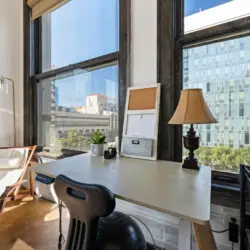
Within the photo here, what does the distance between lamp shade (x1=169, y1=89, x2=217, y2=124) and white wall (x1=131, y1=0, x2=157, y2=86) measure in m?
0.52

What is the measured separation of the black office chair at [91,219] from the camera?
30.1 inches

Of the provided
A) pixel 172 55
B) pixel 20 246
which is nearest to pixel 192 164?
pixel 172 55

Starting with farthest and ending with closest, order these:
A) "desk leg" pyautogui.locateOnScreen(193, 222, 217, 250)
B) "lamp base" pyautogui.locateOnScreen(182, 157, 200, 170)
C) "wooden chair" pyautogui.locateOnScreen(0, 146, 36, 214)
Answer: "wooden chair" pyautogui.locateOnScreen(0, 146, 36, 214), "lamp base" pyautogui.locateOnScreen(182, 157, 200, 170), "desk leg" pyautogui.locateOnScreen(193, 222, 217, 250)

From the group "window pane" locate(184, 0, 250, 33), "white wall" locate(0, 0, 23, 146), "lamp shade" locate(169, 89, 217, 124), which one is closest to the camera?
"lamp shade" locate(169, 89, 217, 124)

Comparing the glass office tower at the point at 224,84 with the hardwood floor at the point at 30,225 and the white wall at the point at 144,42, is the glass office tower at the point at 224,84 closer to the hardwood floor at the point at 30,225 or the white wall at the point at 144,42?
the white wall at the point at 144,42

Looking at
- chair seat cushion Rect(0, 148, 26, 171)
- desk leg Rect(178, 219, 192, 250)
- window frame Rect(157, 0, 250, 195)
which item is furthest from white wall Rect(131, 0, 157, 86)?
chair seat cushion Rect(0, 148, 26, 171)

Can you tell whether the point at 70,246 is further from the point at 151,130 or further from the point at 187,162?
the point at 151,130

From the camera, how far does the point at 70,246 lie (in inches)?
35.4

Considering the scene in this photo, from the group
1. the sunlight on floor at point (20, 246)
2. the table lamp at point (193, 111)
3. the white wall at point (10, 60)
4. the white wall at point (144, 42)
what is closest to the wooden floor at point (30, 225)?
the sunlight on floor at point (20, 246)

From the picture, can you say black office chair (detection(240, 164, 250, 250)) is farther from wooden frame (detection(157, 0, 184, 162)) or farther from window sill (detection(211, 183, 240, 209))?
wooden frame (detection(157, 0, 184, 162))

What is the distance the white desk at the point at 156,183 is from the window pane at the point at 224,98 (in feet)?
0.87

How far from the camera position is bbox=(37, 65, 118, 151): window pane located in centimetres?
207

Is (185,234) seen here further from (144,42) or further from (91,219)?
(144,42)

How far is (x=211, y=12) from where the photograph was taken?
4.80 ft
